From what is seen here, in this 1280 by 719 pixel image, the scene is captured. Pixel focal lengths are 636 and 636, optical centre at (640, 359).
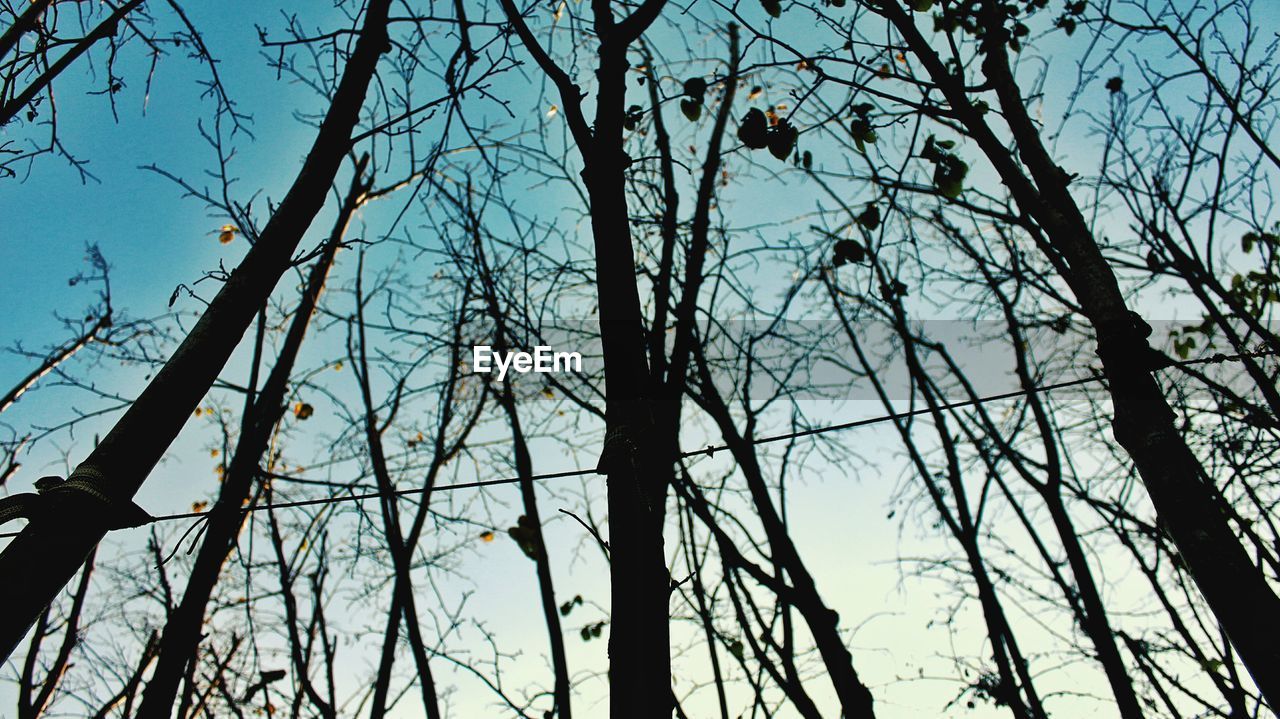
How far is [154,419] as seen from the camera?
1.58m

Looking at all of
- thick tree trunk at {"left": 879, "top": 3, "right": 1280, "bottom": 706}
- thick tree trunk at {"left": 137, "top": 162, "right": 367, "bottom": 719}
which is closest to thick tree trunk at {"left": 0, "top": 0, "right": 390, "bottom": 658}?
thick tree trunk at {"left": 137, "top": 162, "right": 367, "bottom": 719}

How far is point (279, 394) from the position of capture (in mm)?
4930

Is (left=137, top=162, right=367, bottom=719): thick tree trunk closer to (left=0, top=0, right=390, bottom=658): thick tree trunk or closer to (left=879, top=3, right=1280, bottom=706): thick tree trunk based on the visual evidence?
(left=0, top=0, right=390, bottom=658): thick tree trunk

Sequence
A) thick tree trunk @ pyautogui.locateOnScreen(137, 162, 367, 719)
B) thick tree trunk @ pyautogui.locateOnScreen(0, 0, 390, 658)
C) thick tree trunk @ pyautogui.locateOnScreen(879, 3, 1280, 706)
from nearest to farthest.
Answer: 1. thick tree trunk @ pyautogui.locateOnScreen(0, 0, 390, 658)
2. thick tree trunk @ pyautogui.locateOnScreen(879, 3, 1280, 706)
3. thick tree trunk @ pyautogui.locateOnScreen(137, 162, 367, 719)

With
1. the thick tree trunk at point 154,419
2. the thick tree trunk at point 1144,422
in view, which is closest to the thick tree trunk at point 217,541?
the thick tree trunk at point 154,419

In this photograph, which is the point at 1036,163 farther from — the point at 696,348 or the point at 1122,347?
the point at 696,348

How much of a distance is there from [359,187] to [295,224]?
14.8 ft

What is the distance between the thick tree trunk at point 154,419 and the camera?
134 cm

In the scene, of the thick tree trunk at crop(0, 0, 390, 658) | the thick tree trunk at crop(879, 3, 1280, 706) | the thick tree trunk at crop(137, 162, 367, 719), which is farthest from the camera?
the thick tree trunk at crop(137, 162, 367, 719)

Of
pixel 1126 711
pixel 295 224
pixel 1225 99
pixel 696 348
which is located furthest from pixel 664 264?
pixel 1126 711

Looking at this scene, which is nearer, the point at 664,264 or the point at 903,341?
the point at 664,264

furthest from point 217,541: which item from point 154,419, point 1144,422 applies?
point 1144,422

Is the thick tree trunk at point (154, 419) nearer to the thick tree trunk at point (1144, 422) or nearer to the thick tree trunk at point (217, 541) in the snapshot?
the thick tree trunk at point (217, 541)

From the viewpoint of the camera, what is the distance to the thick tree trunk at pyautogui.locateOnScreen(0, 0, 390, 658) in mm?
1342
